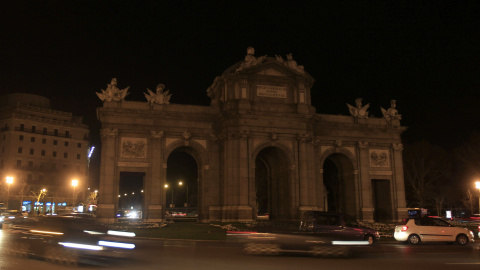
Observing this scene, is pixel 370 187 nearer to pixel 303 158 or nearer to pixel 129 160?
pixel 303 158

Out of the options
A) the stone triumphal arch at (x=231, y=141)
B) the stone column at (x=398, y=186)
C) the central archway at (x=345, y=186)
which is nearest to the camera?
the stone triumphal arch at (x=231, y=141)

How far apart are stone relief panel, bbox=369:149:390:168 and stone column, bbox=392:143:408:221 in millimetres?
874

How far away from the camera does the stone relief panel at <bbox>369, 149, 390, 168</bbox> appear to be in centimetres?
5153

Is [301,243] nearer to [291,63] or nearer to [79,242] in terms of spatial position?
[79,242]

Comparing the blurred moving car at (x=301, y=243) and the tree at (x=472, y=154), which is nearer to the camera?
the blurred moving car at (x=301, y=243)

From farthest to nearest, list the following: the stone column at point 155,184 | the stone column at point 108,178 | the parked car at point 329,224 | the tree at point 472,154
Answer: the tree at point 472,154 → the stone column at point 155,184 → the stone column at point 108,178 → the parked car at point 329,224

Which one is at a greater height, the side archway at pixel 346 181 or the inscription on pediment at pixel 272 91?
the inscription on pediment at pixel 272 91

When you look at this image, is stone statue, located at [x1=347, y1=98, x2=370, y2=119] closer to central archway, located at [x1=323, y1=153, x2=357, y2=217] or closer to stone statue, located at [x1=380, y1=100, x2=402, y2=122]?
stone statue, located at [x1=380, y1=100, x2=402, y2=122]

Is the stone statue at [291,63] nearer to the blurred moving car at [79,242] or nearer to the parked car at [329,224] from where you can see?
the parked car at [329,224]

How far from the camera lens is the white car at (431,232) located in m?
25.9

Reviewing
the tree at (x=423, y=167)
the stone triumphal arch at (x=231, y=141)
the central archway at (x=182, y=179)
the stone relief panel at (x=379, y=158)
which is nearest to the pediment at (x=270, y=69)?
the stone triumphal arch at (x=231, y=141)

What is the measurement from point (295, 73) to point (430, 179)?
39.0m

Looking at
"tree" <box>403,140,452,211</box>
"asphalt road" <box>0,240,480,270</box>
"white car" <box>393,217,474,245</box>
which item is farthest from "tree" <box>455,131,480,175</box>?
"asphalt road" <box>0,240,480,270</box>

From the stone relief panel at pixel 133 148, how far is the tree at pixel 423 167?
4655 cm
